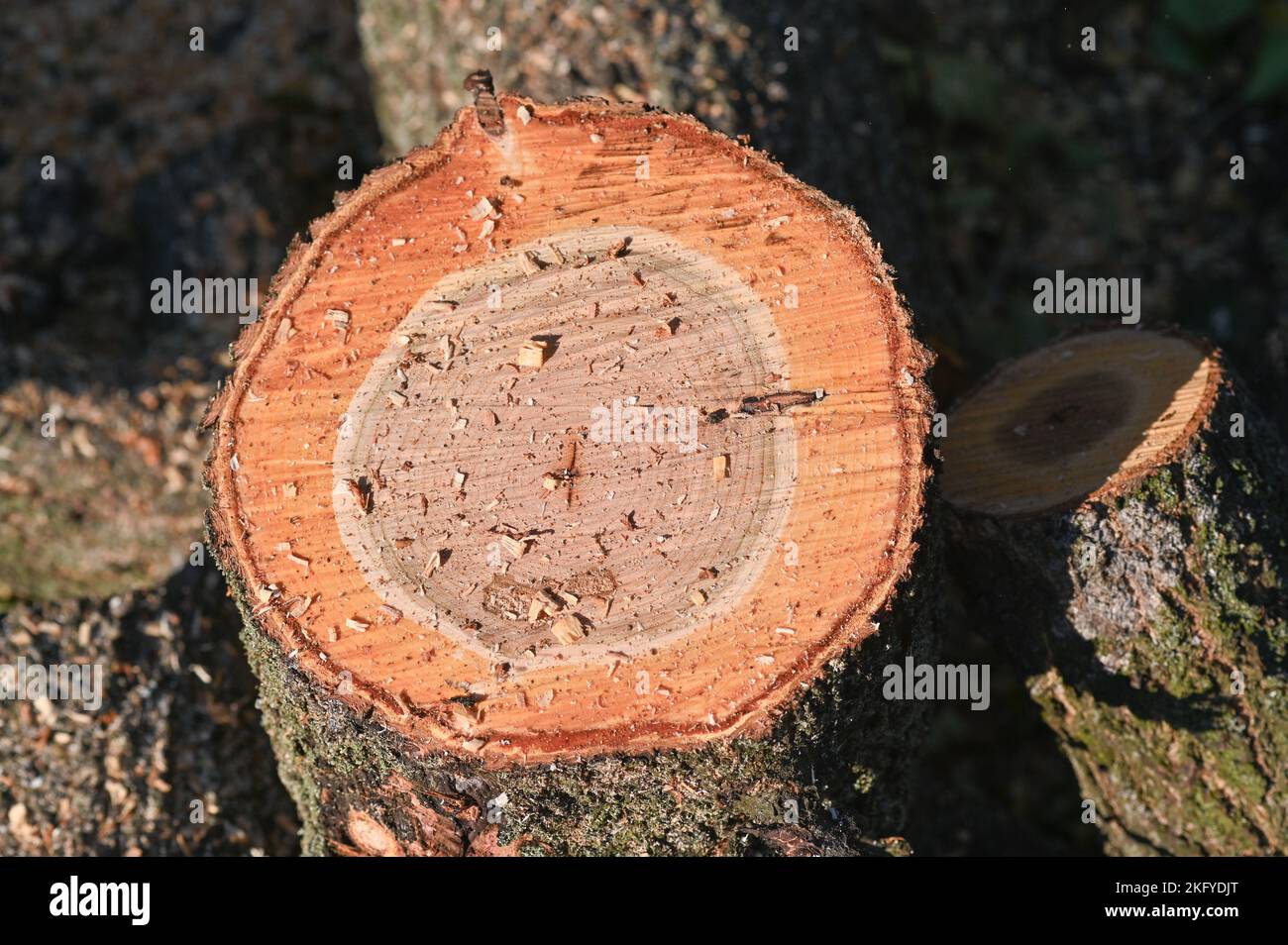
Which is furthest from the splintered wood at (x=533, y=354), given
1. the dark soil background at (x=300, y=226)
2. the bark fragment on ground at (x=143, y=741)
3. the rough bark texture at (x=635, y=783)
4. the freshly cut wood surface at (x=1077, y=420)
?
the bark fragment on ground at (x=143, y=741)

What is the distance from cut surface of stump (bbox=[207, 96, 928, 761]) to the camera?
7.18ft

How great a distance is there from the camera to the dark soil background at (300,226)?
10.5ft

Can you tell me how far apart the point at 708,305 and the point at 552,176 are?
1.58 ft

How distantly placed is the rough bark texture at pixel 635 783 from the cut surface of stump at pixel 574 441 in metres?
0.08

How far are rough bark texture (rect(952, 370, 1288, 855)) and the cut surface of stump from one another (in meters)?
0.60

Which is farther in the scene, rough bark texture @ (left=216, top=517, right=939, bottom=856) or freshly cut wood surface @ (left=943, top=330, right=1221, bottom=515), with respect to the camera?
freshly cut wood surface @ (left=943, top=330, right=1221, bottom=515)

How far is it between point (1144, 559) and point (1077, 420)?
361 mm

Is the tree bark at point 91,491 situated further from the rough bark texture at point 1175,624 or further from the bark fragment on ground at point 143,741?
the rough bark texture at point 1175,624

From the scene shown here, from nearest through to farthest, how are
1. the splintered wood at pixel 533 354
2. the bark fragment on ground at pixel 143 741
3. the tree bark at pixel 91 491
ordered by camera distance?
the splintered wood at pixel 533 354 < the bark fragment on ground at pixel 143 741 < the tree bark at pixel 91 491

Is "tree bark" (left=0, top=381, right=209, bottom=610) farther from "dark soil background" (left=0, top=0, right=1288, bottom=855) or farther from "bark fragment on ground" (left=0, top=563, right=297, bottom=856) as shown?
"bark fragment on ground" (left=0, top=563, right=297, bottom=856)

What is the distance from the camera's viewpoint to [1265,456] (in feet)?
8.78

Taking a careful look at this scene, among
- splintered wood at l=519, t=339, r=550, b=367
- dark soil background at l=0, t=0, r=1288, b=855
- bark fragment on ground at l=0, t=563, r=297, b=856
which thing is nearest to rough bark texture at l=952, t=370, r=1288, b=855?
dark soil background at l=0, t=0, r=1288, b=855

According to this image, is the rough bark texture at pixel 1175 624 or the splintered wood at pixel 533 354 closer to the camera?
the splintered wood at pixel 533 354
